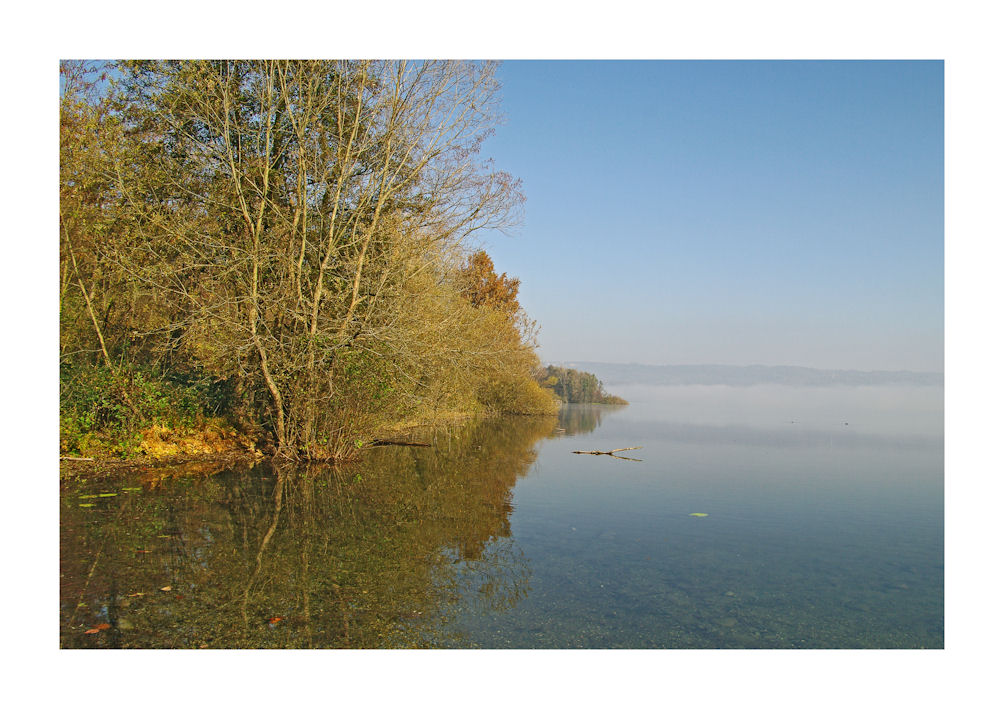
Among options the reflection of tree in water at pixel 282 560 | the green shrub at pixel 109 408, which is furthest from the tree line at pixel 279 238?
the reflection of tree in water at pixel 282 560

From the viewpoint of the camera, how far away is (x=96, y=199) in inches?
535

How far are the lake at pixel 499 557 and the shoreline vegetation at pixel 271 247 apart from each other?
1.35 meters

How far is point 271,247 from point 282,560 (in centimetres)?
696

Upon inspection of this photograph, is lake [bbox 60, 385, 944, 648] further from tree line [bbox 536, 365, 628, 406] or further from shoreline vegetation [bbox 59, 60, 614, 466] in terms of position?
tree line [bbox 536, 365, 628, 406]

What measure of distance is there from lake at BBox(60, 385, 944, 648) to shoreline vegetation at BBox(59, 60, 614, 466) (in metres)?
1.35

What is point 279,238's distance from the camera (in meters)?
11.5

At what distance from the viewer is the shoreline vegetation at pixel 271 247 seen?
11.2 m

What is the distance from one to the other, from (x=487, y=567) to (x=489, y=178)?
8493mm

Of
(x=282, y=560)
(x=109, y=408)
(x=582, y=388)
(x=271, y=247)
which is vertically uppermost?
(x=271, y=247)

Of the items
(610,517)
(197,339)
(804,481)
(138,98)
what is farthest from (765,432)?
(138,98)

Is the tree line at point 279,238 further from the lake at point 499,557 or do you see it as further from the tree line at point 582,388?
the tree line at point 582,388

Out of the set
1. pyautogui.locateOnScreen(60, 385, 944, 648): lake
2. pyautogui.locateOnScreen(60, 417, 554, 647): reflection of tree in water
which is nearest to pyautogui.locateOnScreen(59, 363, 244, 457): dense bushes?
pyautogui.locateOnScreen(60, 385, 944, 648): lake

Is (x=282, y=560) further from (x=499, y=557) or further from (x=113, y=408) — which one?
(x=113, y=408)

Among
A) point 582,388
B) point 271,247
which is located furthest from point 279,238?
point 582,388
